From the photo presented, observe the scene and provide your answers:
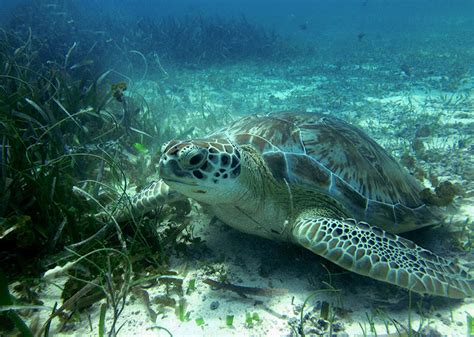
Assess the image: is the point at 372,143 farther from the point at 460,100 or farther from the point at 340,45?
the point at 340,45

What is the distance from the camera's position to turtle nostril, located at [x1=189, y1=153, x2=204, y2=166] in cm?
222

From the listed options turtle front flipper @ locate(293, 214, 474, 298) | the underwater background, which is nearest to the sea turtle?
turtle front flipper @ locate(293, 214, 474, 298)

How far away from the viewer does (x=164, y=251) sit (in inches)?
101


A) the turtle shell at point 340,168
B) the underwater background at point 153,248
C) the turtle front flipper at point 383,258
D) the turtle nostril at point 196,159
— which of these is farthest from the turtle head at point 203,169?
the turtle front flipper at point 383,258

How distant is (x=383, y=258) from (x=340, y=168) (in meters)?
0.97

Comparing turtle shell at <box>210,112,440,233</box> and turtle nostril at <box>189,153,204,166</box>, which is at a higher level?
turtle nostril at <box>189,153,204,166</box>

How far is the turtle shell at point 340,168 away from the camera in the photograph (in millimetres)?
2799

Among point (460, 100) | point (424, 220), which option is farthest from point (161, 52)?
point (424, 220)

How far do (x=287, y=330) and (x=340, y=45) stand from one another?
21.5 meters

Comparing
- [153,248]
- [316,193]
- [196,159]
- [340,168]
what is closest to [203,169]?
[196,159]

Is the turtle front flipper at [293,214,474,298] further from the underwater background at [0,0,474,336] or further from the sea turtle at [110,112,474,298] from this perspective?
the underwater background at [0,0,474,336]

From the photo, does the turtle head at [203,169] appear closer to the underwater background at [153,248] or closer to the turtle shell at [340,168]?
the underwater background at [153,248]

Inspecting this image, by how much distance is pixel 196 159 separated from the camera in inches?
88.1

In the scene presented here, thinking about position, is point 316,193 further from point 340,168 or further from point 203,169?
point 203,169
